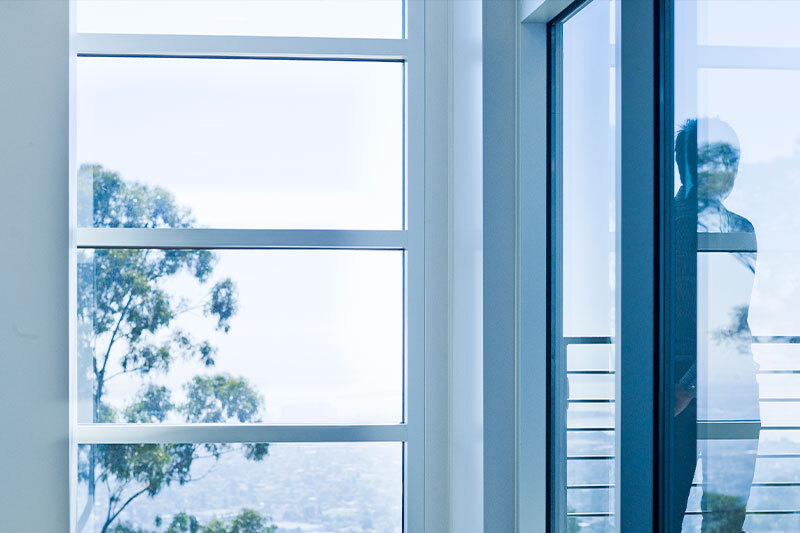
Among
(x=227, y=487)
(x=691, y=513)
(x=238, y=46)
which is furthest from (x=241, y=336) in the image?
(x=691, y=513)

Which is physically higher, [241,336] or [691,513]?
[241,336]

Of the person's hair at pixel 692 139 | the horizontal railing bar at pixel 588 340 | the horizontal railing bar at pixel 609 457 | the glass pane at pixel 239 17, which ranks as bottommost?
the horizontal railing bar at pixel 609 457

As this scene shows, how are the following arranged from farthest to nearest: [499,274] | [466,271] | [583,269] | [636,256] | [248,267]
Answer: [248,267] < [466,271] < [499,274] < [583,269] < [636,256]

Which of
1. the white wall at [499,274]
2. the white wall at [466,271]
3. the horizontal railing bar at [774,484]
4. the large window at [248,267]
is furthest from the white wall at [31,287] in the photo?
the horizontal railing bar at [774,484]

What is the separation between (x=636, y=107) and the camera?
1.11 meters

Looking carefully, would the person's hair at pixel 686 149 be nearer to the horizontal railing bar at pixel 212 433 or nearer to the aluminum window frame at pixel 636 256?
the aluminum window frame at pixel 636 256

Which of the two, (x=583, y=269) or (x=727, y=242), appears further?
(x=583, y=269)

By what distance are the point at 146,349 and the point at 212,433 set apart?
0.28 m

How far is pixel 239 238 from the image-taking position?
1.99 m

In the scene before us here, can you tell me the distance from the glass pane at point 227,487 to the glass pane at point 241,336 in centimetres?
8

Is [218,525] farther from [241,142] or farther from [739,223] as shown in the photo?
[739,223]

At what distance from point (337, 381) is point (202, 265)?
0.46 m

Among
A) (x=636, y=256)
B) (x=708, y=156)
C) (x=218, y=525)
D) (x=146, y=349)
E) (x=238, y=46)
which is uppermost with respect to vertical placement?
(x=238, y=46)

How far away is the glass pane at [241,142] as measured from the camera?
1999mm
